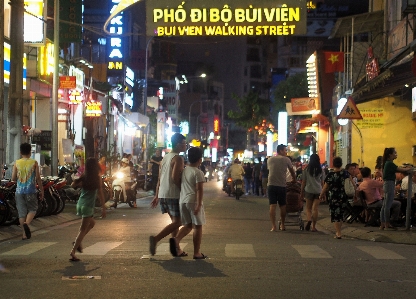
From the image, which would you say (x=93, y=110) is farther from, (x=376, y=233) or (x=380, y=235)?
(x=380, y=235)

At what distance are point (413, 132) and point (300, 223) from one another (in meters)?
13.3

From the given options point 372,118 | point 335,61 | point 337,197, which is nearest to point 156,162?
point 372,118

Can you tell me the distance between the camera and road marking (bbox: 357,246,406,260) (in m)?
13.2

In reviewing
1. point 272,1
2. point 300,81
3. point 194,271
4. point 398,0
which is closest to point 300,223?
point 272,1

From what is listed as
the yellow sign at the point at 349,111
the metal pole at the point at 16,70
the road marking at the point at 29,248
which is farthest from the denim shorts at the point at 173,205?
the yellow sign at the point at 349,111

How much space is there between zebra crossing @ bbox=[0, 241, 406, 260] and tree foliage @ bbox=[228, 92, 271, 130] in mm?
75978

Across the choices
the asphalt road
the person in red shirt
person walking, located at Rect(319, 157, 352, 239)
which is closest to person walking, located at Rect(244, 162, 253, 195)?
the person in red shirt

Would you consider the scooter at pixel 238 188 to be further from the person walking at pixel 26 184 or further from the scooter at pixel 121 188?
the person walking at pixel 26 184

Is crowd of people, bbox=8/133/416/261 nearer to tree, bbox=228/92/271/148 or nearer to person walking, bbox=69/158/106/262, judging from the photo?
person walking, bbox=69/158/106/262

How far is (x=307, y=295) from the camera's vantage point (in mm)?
9289

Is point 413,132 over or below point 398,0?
below

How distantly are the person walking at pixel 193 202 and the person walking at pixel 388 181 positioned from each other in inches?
242

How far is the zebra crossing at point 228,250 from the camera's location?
1331 centimetres

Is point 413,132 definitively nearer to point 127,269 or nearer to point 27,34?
point 27,34
